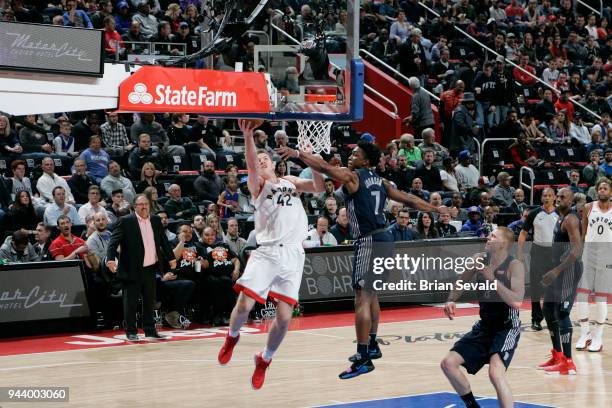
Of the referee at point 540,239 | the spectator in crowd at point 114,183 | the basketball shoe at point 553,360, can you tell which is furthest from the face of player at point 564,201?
the spectator in crowd at point 114,183

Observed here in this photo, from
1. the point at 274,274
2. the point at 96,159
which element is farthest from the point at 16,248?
the point at 274,274

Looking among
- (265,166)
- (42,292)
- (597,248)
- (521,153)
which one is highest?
(265,166)

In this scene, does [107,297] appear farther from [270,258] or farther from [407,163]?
[407,163]

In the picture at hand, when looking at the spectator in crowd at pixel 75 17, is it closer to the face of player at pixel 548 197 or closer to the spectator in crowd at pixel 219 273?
the spectator in crowd at pixel 219 273

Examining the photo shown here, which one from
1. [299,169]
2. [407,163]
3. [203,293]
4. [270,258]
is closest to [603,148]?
[407,163]

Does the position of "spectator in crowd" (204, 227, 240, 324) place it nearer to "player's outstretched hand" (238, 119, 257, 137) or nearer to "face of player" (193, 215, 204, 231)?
"face of player" (193, 215, 204, 231)

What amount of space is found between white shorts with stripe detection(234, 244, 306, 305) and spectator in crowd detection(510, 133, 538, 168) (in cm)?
1395

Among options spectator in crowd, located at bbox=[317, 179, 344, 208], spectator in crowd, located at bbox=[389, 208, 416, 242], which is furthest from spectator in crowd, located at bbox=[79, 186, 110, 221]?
spectator in crowd, located at bbox=[389, 208, 416, 242]

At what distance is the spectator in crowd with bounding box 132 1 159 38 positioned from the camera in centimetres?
2136

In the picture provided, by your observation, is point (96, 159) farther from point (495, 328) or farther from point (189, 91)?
point (495, 328)

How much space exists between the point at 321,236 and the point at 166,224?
2723 mm

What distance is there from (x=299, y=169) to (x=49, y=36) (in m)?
11.5

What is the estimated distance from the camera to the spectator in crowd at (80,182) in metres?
17.8

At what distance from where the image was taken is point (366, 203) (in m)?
11.0
